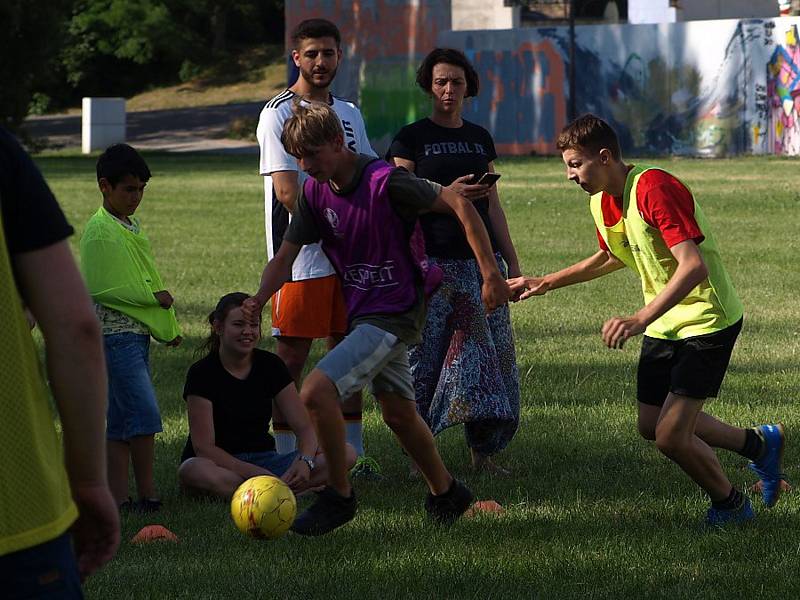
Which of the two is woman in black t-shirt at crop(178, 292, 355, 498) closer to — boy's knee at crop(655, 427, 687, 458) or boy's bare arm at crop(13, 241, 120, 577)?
boy's knee at crop(655, 427, 687, 458)

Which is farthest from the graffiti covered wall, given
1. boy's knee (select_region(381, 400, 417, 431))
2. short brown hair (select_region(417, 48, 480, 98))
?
boy's knee (select_region(381, 400, 417, 431))

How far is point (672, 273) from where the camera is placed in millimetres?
5652

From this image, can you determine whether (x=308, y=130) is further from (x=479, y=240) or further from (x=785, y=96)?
(x=785, y=96)

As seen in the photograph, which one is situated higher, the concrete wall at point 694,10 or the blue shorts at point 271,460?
the concrete wall at point 694,10

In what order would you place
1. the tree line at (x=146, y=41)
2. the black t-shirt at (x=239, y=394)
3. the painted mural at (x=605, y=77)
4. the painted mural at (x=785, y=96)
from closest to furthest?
the black t-shirt at (x=239, y=394), the painted mural at (x=785, y=96), the painted mural at (x=605, y=77), the tree line at (x=146, y=41)

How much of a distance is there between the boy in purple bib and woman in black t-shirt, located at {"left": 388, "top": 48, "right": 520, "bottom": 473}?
105 centimetres

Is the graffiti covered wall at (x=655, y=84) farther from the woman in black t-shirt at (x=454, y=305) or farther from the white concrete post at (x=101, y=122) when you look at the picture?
the woman in black t-shirt at (x=454, y=305)

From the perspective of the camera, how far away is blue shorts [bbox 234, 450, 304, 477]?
260 inches

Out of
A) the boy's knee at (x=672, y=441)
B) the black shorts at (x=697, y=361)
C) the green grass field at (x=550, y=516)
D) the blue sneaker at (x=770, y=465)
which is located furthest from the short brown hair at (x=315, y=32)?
the blue sneaker at (x=770, y=465)

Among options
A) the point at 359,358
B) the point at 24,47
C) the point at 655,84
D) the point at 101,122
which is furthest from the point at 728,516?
the point at 101,122

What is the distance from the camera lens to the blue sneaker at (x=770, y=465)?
604 centimetres

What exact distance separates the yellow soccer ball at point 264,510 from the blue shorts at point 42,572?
2.92m

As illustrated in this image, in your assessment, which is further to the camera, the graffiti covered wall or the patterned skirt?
the graffiti covered wall

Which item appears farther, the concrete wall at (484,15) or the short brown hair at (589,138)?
the concrete wall at (484,15)
